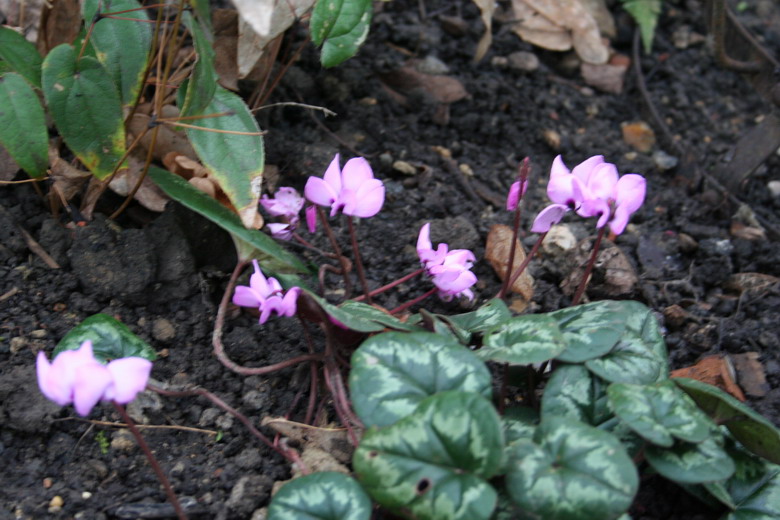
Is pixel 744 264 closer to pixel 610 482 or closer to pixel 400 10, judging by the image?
pixel 610 482

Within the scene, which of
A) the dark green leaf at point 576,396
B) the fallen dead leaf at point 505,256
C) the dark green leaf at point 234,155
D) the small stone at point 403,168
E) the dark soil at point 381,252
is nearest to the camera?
the dark green leaf at point 576,396

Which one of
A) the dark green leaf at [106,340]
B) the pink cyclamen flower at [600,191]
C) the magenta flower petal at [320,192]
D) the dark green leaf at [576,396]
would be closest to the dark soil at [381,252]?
the dark green leaf at [106,340]

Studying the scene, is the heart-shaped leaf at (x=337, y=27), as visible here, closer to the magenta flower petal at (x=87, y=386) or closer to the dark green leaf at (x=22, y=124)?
the dark green leaf at (x=22, y=124)

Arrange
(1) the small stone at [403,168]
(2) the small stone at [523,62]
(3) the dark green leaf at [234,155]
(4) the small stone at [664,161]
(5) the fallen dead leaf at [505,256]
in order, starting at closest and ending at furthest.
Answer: (3) the dark green leaf at [234,155] < (5) the fallen dead leaf at [505,256] < (1) the small stone at [403,168] < (4) the small stone at [664,161] < (2) the small stone at [523,62]

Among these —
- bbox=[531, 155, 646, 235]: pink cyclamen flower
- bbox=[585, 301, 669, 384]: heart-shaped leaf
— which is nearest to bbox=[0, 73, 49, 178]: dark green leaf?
bbox=[531, 155, 646, 235]: pink cyclamen flower

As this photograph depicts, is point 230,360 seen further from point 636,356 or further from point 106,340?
point 636,356

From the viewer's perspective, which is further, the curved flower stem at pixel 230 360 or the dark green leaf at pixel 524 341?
the curved flower stem at pixel 230 360

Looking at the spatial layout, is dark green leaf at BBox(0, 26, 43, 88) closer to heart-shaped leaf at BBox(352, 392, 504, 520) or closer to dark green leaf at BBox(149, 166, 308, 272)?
dark green leaf at BBox(149, 166, 308, 272)
